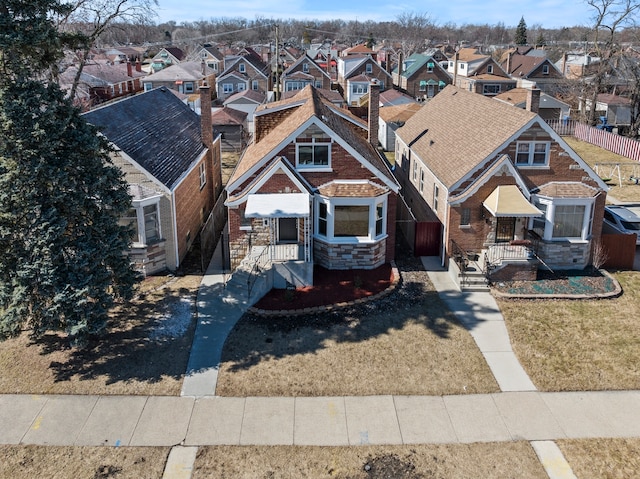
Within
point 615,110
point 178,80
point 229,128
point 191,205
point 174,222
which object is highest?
point 178,80

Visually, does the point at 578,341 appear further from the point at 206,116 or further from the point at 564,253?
the point at 206,116

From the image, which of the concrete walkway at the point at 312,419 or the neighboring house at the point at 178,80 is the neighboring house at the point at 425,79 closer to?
the neighboring house at the point at 178,80

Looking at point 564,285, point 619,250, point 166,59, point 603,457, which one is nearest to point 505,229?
point 564,285

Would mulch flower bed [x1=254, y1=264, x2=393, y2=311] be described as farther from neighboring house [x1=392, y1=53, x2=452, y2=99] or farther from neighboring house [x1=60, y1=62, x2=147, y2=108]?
neighboring house [x1=392, y1=53, x2=452, y2=99]

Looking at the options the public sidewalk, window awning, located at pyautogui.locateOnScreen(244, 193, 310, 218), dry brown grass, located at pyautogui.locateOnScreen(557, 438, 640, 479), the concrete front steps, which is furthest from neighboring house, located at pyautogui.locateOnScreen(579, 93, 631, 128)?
dry brown grass, located at pyautogui.locateOnScreen(557, 438, 640, 479)

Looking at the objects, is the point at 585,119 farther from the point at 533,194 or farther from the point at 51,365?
the point at 51,365

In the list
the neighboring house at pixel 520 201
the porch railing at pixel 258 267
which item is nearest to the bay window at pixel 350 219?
the porch railing at pixel 258 267
